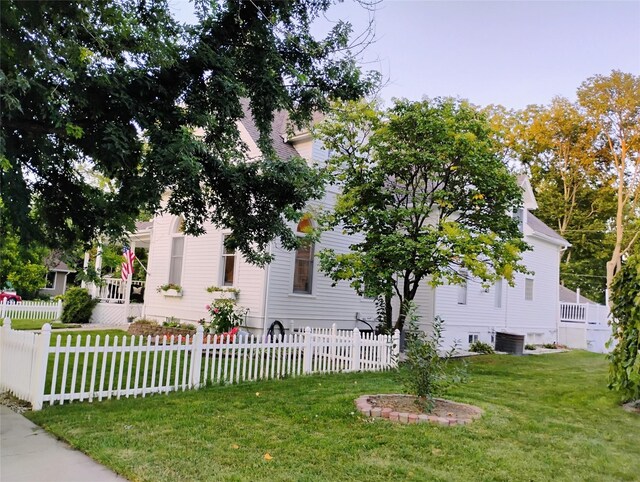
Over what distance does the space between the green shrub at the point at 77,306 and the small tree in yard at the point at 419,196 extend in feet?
36.5

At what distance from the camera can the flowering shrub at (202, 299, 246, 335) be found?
12.1 metres

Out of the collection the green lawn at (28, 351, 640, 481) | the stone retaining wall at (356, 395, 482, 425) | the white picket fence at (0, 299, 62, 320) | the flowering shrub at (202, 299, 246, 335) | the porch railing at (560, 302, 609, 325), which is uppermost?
the porch railing at (560, 302, 609, 325)

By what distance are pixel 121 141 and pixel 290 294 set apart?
310 inches

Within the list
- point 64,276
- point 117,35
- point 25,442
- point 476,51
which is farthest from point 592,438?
point 64,276

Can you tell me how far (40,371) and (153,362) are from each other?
1522mm

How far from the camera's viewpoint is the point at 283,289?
13.1m

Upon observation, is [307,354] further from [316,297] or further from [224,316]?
[316,297]

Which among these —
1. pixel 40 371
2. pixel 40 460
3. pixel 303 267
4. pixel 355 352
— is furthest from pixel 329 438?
pixel 303 267

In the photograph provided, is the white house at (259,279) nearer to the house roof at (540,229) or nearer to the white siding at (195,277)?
the white siding at (195,277)

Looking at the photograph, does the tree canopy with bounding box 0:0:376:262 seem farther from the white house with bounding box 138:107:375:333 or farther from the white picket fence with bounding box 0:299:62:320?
the white picket fence with bounding box 0:299:62:320

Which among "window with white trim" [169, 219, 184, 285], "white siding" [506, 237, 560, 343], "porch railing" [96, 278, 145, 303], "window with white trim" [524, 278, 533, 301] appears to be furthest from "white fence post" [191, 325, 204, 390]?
"window with white trim" [524, 278, 533, 301]

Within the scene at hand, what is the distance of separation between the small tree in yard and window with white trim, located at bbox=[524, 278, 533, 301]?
9.46 m

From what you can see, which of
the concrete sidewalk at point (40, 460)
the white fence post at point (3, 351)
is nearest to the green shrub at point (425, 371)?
the concrete sidewalk at point (40, 460)

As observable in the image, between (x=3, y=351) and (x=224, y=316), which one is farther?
(x=224, y=316)
